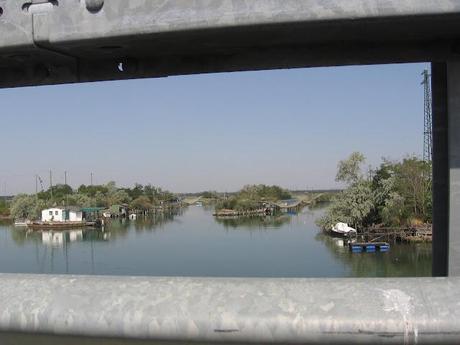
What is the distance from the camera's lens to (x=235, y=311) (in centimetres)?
260

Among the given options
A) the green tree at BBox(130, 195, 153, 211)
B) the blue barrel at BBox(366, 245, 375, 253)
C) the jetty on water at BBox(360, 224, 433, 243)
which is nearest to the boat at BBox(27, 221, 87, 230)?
the jetty on water at BBox(360, 224, 433, 243)

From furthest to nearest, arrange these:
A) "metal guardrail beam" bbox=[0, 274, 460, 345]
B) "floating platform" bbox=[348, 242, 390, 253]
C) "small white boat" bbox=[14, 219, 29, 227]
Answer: "small white boat" bbox=[14, 219, 29, 227] < "floating platform" bbox=[348, 242, 390, 253] < "metal guardrail beam" bbox=[0, 274, 460, 345]

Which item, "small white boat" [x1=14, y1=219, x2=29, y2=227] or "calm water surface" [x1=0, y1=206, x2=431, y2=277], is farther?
"small white boat" [x1=14, y1=219, x2=29, y2=227]

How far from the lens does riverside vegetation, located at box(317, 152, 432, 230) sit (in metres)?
67.7

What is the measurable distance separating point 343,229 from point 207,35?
6623 cm

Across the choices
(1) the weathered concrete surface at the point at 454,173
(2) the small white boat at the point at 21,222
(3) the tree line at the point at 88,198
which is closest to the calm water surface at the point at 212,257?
(2) the small white boat at the point at 21,222

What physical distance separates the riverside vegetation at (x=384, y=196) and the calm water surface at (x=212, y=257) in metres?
5.14

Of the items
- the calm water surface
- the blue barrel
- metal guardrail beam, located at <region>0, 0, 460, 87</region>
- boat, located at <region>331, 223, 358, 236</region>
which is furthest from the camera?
boat, located at <region>331, 223, 358, 236</region>

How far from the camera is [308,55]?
413 centimetres

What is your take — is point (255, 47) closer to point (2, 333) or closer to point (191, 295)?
point (191, 295)

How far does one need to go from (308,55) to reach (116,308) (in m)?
2.43

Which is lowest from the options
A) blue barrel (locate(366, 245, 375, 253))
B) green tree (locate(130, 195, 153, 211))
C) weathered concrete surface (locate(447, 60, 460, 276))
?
green tree (locate(130, 195, 153, 211))

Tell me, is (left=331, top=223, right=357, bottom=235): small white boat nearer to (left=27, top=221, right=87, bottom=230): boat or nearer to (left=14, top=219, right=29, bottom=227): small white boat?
(left=27, top=221, right=87, bottom=230): boat

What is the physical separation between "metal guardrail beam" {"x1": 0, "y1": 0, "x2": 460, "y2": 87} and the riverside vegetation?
65073 mm
